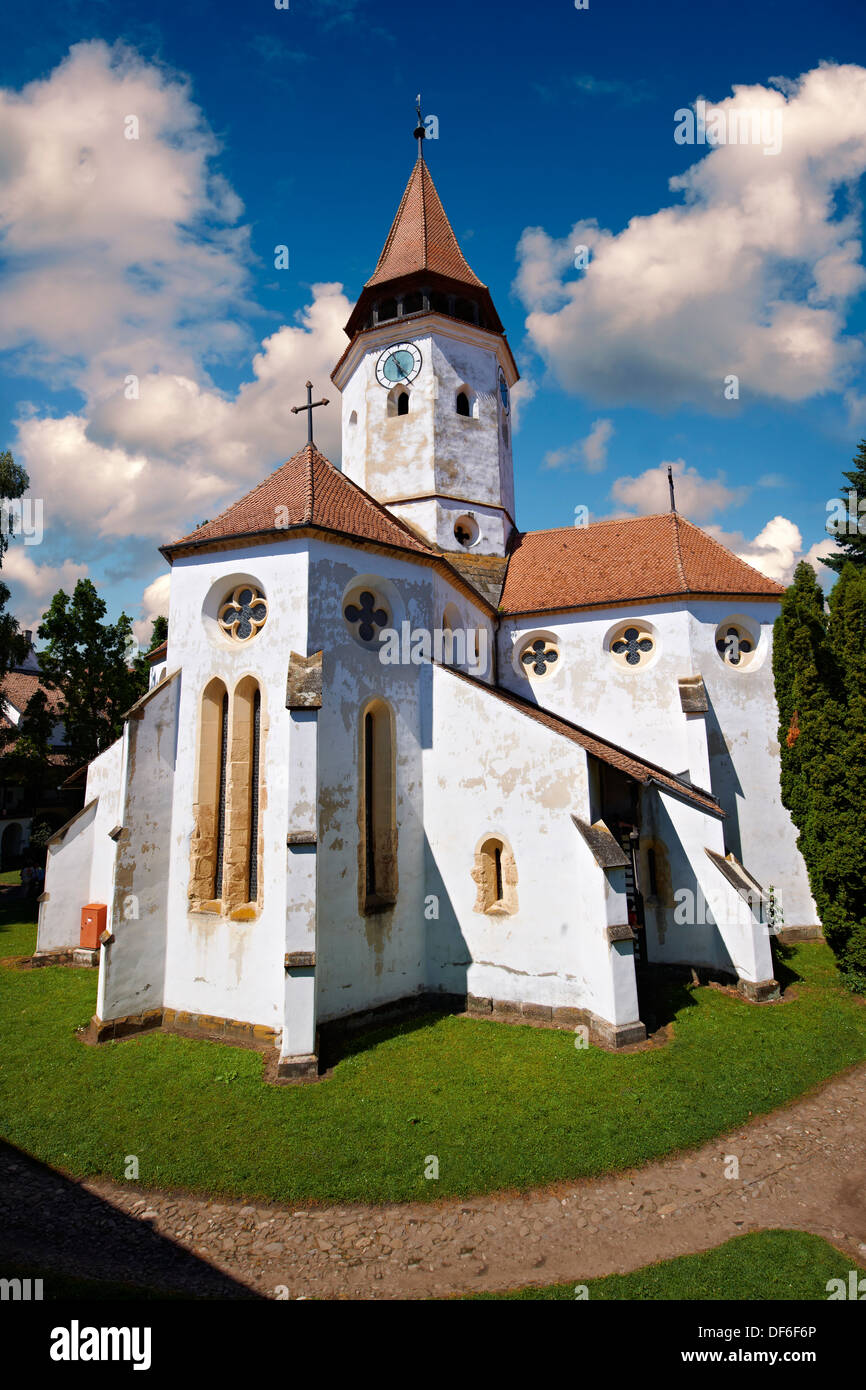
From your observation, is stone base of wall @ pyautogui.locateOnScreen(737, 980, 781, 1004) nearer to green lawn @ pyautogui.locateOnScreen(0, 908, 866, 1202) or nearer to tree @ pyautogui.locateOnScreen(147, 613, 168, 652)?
green lawn @ pyautogui.locateOnScreen(0, 908, 866, 1202)

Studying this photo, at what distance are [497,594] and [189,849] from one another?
1113 cm

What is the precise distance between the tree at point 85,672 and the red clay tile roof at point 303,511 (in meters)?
15.0

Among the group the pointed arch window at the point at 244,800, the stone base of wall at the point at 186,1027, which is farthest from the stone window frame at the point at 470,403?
the stone base of wall at the point at 186,1027

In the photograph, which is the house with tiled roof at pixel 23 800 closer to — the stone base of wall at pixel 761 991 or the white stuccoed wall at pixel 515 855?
the white stuccoed wall at pixel 515 855

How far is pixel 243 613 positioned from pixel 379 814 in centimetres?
453

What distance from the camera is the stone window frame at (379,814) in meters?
11.7

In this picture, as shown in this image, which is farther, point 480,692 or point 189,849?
point 480,692

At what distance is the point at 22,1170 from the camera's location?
25.5 ft

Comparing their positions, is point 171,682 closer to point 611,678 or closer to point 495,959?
point 495,959

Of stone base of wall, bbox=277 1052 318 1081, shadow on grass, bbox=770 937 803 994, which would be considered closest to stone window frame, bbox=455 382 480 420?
shadow on grass, bbox=770 937 803 994

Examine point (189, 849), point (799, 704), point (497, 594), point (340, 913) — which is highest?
point (497, 594)

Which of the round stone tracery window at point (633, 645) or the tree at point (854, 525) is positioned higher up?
the tree at point (854, 525)

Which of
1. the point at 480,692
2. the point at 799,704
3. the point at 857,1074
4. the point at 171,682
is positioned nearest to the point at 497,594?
the point at 480,692
